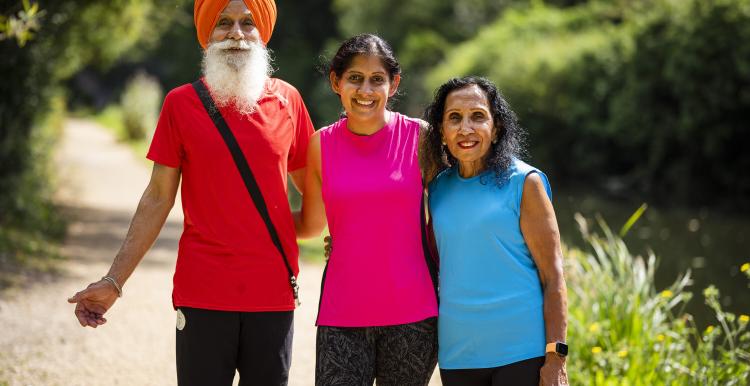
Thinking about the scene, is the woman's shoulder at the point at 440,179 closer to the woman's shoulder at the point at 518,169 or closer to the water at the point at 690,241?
the woman's shoulder at the point at 518,169

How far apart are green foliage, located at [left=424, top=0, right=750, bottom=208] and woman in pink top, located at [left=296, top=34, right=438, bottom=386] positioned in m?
16.3

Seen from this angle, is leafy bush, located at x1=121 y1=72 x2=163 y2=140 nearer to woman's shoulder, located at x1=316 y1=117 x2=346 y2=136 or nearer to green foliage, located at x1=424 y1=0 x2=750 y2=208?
green foliage, located at x1=424 y1=0 x2=750 y2=208

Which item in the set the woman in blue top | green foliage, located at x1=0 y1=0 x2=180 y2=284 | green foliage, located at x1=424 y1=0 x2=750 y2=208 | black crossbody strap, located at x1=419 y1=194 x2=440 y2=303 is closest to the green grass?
green foliage, located at x1=0 y1=0 x2=180 y2=284

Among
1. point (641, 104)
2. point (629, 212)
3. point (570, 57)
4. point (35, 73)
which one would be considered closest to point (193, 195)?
point (35, 73)

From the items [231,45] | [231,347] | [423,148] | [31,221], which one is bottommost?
[231,347]

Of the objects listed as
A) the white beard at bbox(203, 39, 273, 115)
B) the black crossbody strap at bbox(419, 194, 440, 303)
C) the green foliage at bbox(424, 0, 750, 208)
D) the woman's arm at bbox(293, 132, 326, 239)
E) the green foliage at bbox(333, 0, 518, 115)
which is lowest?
the black crossbody strap at bbox(419, 194, 440, 303)

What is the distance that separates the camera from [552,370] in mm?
3078

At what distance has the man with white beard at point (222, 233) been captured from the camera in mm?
3230

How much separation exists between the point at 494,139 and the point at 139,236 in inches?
54.4

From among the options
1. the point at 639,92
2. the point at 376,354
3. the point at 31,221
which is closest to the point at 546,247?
the point at 376,354

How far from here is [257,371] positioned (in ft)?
10.8

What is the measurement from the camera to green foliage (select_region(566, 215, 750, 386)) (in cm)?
526

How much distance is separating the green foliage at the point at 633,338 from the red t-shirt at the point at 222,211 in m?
2.74

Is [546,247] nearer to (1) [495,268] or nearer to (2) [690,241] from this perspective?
(1) [495,268]
